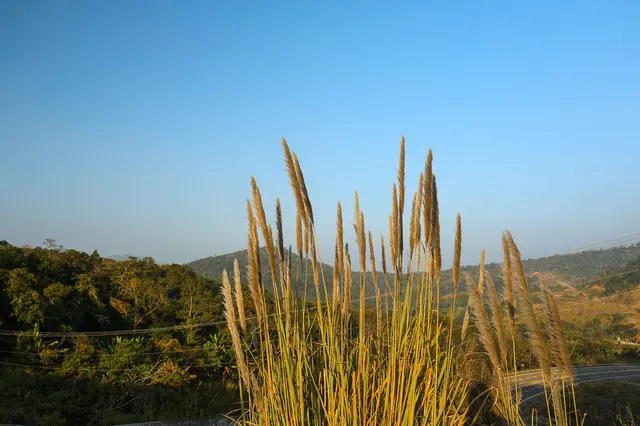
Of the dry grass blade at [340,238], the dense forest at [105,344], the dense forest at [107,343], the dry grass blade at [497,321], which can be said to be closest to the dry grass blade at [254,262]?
the dry grass blade at [340,238]

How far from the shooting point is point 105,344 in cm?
916

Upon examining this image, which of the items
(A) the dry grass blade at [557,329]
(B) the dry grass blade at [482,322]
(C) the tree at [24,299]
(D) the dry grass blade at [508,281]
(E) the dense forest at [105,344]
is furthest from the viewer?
(C) the tree at [24,299]

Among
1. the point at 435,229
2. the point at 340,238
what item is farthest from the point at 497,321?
the point at 340,238

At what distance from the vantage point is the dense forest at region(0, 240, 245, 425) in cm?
750

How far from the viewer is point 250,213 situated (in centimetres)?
180

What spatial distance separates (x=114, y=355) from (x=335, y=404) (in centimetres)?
802

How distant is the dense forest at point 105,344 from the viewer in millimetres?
7504

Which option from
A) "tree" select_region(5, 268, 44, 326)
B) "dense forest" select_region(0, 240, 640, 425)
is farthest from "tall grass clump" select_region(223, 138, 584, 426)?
"tree" select_region(5, 268, 44, 326)

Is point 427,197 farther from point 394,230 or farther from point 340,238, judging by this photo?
point 340,238

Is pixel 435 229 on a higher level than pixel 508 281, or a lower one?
higher

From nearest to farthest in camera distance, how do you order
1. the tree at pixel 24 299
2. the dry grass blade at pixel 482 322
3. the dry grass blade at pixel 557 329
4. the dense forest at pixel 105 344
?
1. the dry grass blade at pixel 557 329
2. the dry grass blade at pixel 482 322
3. the dense forest at pixel 105 344
4. the tree at pixel 24 299

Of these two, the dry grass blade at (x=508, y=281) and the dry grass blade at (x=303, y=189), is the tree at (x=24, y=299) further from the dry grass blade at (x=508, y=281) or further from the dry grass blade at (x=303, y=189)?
the dry grass blade at (x=508, y=281)

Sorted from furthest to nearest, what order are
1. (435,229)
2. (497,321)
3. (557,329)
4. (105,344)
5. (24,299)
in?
1. (105,344)
2. (24,299)
3. (435,229)
4. (497,321)
5. (557,329)

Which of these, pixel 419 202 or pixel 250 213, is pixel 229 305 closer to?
pixel 250 213
